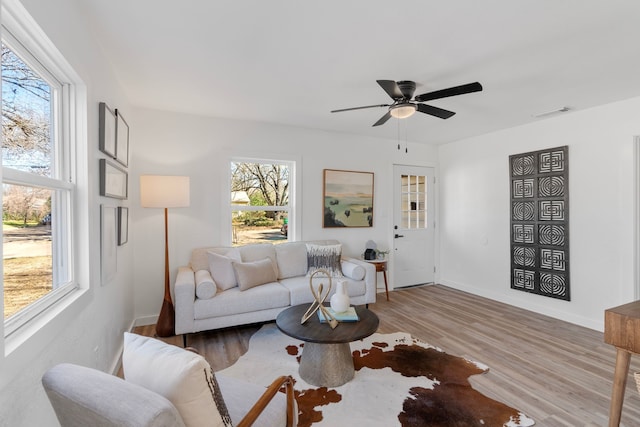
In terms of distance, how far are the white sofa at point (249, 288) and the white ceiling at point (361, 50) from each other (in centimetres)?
171

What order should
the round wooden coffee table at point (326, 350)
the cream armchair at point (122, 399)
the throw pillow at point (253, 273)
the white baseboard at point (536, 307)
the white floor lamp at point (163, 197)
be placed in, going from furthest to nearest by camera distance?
the white baseboard at point (536, 307) → the throw pillow at point (253, 273) → the white floor lamp at point (163, 197) → the round wooden coffee table at point (326, 350) → the cream armchair at point (122, 399)

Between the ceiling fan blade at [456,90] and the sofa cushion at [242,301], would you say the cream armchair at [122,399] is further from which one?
the ceiling fan blade at [456,90]

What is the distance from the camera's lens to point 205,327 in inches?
115

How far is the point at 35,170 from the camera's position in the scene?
1.44m

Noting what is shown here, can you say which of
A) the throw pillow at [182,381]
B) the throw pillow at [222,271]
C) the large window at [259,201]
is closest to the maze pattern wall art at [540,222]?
the large window at [259,201]

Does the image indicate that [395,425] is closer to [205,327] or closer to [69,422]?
[69,422]

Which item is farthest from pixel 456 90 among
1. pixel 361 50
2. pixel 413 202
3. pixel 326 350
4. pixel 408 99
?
pixel 413 202

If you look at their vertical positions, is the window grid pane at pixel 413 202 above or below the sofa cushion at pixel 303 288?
above

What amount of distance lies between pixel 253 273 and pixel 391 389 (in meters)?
1.74

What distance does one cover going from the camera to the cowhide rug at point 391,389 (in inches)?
75.3

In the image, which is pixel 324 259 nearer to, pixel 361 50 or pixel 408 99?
pixel 408 99

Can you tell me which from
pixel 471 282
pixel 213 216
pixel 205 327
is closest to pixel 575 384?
pixel 471 282

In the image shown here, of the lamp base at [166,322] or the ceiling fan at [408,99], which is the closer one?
the ceiling fan at [408,99]

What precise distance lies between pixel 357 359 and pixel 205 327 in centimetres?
144
